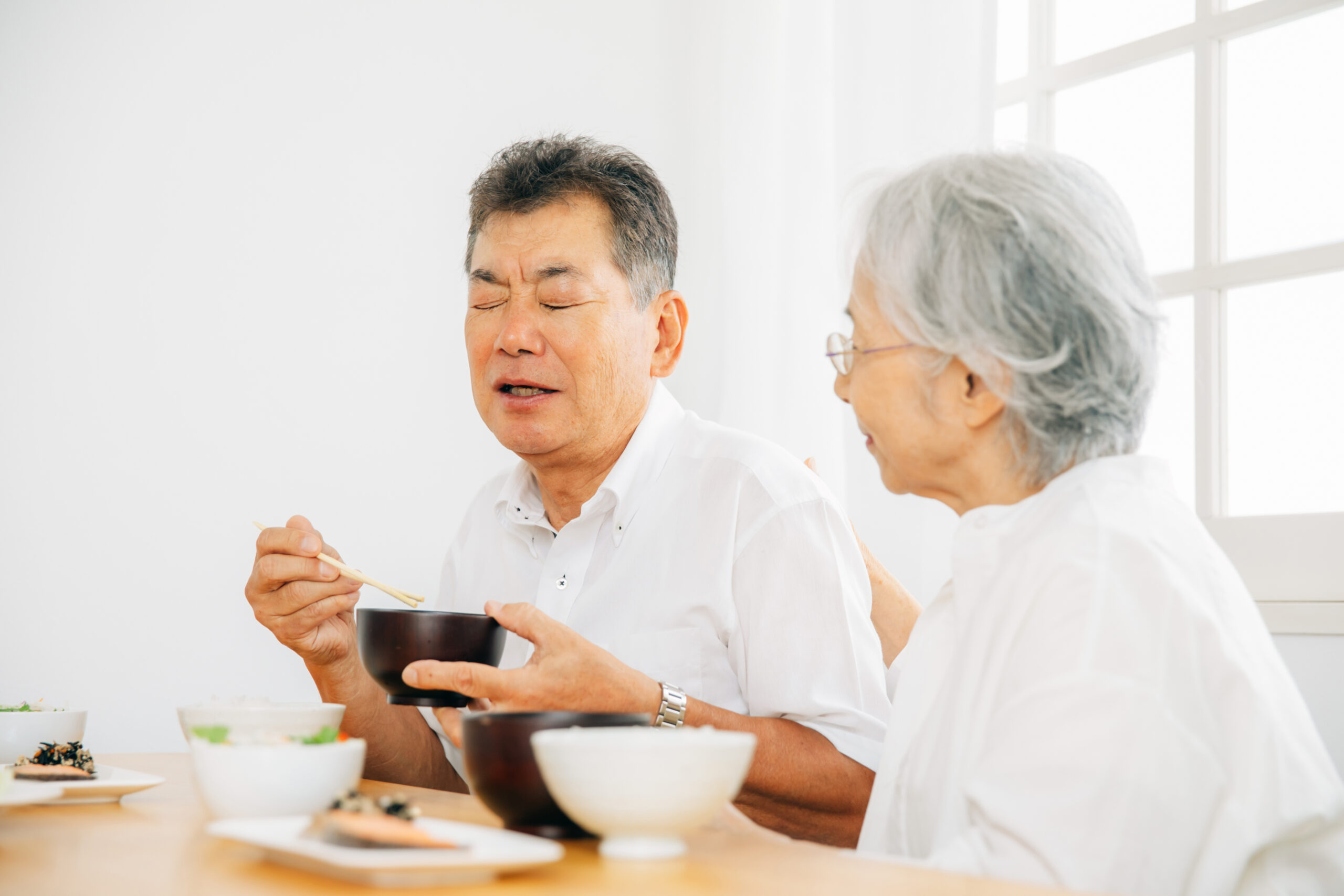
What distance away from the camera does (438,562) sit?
272cm

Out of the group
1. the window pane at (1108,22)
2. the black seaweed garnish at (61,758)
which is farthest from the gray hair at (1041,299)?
the window pane at (1108,22)

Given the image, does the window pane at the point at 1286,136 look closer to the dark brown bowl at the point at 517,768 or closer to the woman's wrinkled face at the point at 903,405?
the woman's wrinkled face at the point at 903,405

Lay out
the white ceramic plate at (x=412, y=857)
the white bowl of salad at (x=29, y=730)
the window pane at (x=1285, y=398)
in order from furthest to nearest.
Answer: the window pane at (x=1285, y=398) < the white bowl of salad at (x=29, y=730) < the white ceramic plate at (x=412, y=857)

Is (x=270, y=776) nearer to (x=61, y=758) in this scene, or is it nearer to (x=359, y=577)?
(x=61, y=758)

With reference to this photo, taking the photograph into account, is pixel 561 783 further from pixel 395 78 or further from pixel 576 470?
pixel 395 78

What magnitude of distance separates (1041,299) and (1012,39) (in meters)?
1.86

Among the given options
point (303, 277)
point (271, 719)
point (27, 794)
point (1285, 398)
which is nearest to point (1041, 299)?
point (271, 719)

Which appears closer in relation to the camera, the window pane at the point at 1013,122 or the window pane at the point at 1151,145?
the window pane at the point at 1151,145

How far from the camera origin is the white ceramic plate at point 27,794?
0.89m

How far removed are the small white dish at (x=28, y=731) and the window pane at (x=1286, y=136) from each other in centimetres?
217

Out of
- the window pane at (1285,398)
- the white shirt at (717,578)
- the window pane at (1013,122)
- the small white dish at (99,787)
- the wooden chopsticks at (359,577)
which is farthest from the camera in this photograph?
the window pane at (1013,122)

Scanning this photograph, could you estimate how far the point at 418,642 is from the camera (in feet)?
3.88

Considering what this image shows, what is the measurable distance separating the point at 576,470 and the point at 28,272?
124cm

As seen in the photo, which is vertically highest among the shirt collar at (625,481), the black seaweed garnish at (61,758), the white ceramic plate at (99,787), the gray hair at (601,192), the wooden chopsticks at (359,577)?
the gray hair at (601,192)
